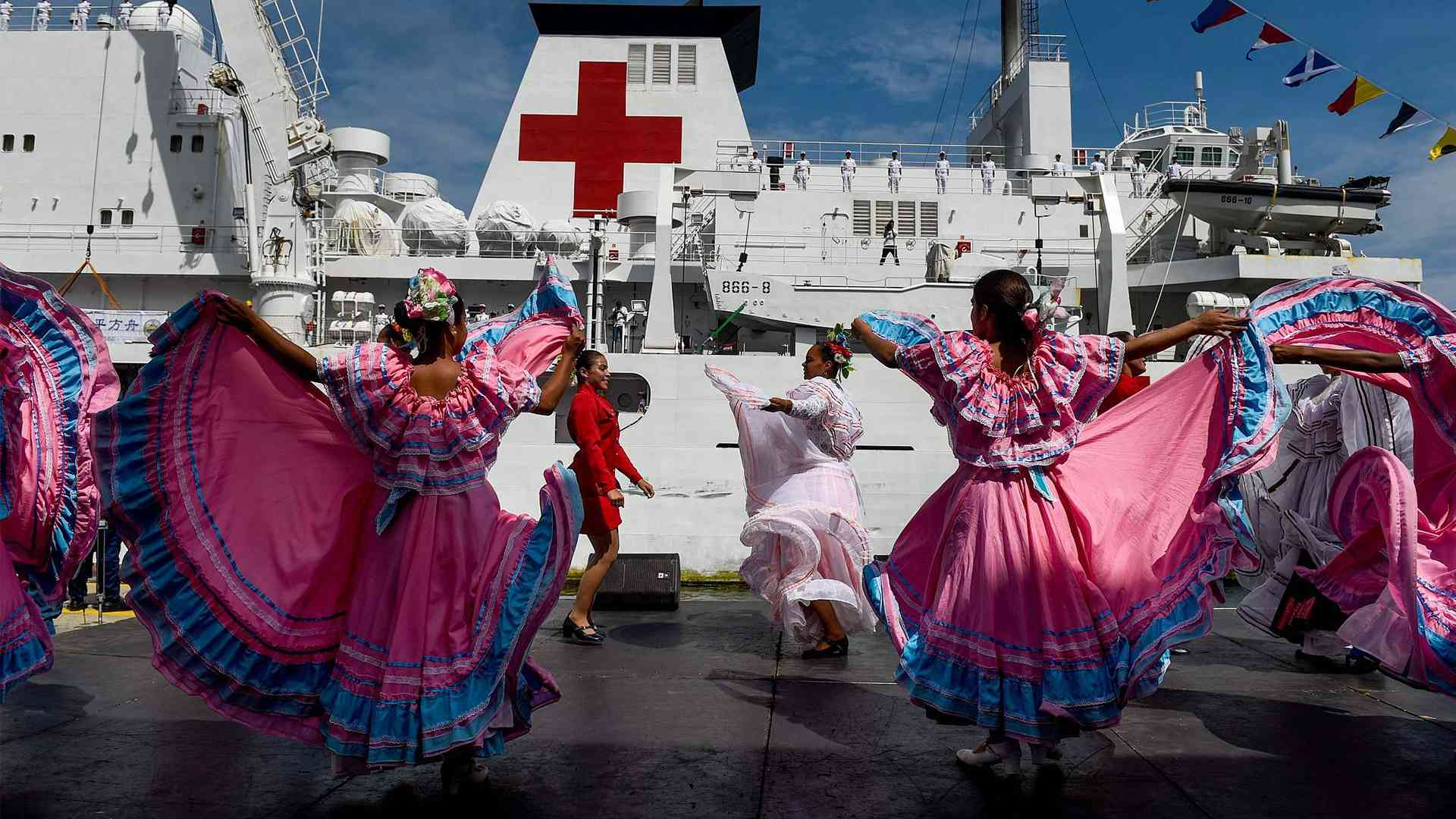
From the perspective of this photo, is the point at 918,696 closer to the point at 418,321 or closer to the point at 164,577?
the point at 418,321

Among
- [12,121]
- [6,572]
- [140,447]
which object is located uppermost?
[12,121]

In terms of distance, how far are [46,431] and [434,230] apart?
1289 cm

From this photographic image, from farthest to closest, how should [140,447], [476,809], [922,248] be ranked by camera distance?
1. [922,248]
2. [140,447]
3. [476,809]

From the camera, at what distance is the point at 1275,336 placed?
3.62 m

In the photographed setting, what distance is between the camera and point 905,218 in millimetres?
16266

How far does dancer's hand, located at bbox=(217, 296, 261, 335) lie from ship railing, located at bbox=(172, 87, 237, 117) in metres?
16.2

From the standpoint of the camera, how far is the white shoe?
300 centimetres

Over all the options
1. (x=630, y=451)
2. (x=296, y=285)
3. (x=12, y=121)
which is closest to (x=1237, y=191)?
(x=630, y=451)

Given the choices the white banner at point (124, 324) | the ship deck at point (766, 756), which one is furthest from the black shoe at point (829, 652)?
the white banner at point (124, 324)

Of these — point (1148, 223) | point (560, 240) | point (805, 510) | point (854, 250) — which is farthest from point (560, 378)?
point (1148, 223)

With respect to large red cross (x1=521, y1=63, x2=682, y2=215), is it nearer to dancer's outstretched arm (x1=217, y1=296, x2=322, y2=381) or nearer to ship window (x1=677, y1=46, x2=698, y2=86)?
ship window (x1=677, y1=46, x2=698, y2=86)

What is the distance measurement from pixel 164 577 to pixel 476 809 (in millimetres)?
1142

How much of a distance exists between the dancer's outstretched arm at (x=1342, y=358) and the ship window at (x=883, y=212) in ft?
42.4

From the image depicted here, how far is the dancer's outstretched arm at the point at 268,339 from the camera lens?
298cm
